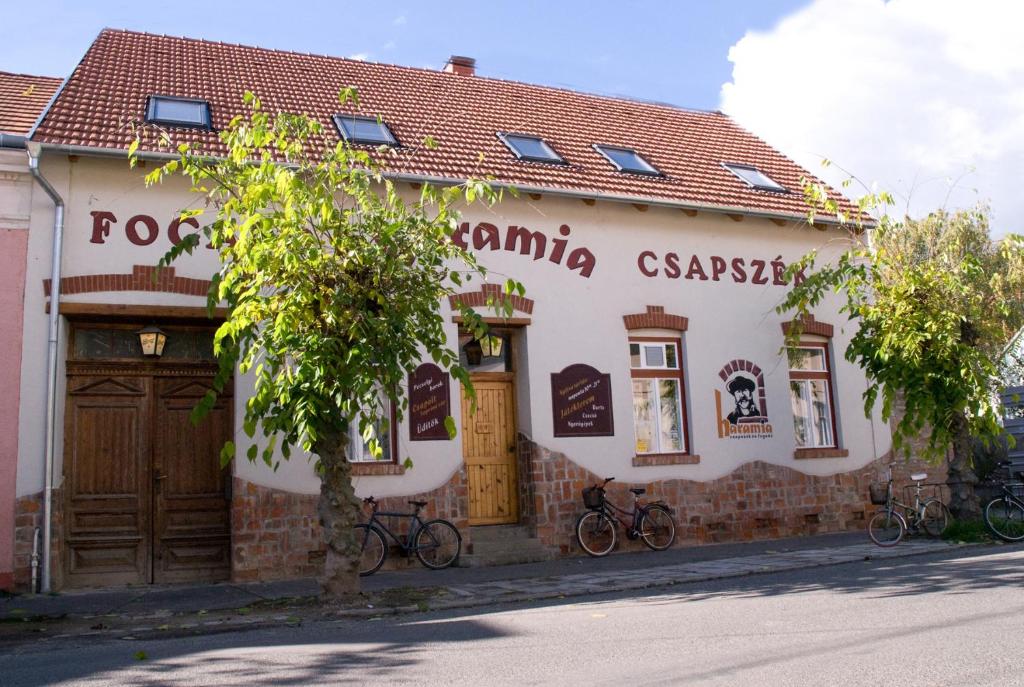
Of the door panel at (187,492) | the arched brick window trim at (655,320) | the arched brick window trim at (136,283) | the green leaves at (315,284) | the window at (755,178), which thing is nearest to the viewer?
the green leaves at (315,284)

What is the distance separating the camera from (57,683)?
18.7ft

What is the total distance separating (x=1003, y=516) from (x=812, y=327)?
14.4 ft

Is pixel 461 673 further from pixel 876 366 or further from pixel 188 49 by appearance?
pixel 188 49

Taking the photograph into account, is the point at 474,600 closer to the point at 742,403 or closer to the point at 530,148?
the point at 742,403

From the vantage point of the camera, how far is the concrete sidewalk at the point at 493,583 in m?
9.23

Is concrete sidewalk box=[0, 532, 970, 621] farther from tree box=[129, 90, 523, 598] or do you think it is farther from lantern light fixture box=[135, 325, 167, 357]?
lantern light fixture box=[135, 325, 167, 357]

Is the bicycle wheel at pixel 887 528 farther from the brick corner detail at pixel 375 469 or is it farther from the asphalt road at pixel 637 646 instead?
the brick corner detail at pixel 375 469

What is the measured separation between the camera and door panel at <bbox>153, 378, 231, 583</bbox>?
11.6 m

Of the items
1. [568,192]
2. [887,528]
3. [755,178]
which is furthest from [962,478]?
[568,192]

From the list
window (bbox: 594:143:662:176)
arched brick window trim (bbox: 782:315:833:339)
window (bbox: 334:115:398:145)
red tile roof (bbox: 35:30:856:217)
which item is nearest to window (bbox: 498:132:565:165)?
red tile roof (bbox: 35:30:856:217)

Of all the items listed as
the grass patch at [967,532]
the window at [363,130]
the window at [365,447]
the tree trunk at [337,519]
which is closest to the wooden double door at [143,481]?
the window at [365,447]

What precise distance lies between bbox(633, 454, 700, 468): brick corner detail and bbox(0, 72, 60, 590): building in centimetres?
823

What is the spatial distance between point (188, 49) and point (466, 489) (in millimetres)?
9280

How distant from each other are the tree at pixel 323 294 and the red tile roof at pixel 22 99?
4.28 meters
